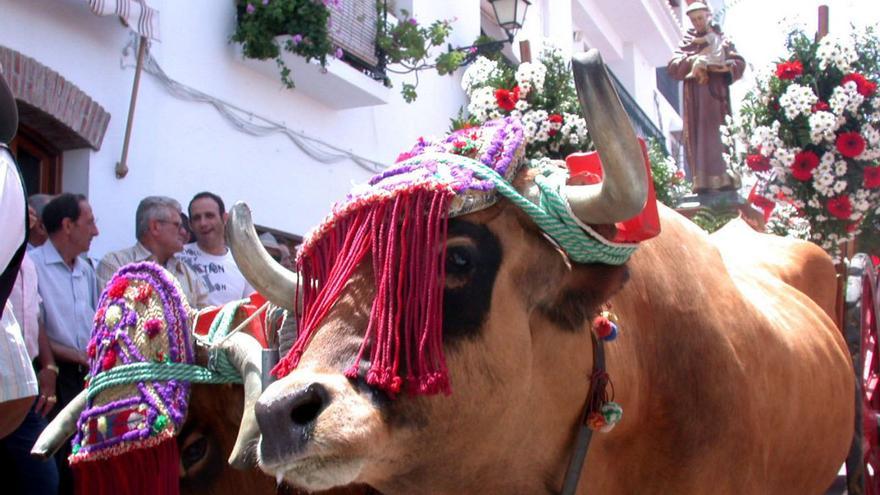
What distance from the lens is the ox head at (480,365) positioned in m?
2.32

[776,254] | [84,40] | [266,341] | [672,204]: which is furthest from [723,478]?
[84,40]

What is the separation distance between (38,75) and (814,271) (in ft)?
A: 16.5

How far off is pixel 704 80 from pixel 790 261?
3607 mm

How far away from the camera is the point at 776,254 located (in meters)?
5.00

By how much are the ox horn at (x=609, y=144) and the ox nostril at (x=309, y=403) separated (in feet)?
2.65

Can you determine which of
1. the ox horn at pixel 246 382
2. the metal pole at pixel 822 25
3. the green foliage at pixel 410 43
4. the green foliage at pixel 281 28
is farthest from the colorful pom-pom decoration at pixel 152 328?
the green foliage at pixel 410 43

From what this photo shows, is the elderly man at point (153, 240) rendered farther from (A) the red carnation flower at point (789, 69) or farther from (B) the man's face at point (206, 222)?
(A) the red carnation flower at point (789, 69)

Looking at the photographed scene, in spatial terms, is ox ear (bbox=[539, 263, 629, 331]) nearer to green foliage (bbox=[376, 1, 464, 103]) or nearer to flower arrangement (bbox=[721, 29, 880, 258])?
flower arrangement (bbox=[721, 29, 880, 258])

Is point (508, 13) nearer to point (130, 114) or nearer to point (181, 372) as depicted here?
point (130, 114)

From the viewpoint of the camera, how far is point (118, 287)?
3.73 metres

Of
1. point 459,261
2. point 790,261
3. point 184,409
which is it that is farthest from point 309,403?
point 790,261

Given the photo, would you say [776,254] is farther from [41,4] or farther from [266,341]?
[41,4]

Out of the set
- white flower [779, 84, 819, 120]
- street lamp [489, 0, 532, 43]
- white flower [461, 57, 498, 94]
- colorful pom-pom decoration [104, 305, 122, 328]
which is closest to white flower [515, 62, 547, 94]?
white flower [461, 57, 498, 94]

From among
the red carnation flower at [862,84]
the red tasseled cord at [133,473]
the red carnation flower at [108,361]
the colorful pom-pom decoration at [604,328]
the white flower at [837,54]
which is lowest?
the red tasseled cord at [133,473]
